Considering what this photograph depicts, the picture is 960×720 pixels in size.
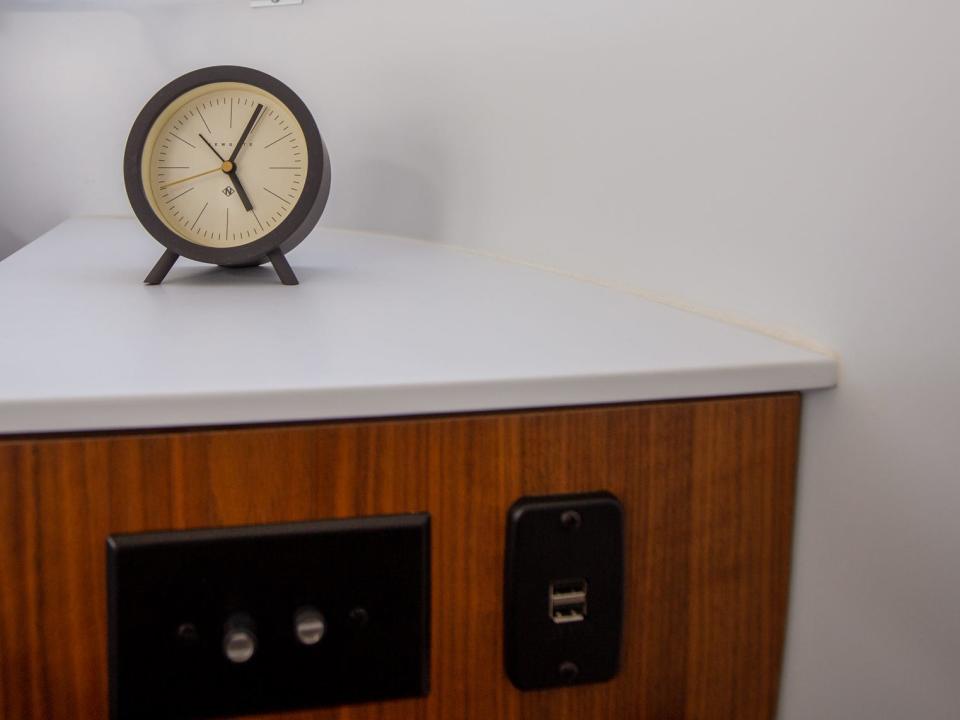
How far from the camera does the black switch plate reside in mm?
522

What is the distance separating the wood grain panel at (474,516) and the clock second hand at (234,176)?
0.47 metres

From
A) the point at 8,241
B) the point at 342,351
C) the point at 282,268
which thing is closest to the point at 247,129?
the point at 282,268

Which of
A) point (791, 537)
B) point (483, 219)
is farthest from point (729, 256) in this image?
point (483, 219)

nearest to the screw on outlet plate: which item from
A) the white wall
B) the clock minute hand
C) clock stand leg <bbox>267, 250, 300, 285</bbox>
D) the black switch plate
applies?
the black switch plate

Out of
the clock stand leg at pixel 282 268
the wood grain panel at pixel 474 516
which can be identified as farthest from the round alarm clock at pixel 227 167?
the wood grain panel at pixel 474 516

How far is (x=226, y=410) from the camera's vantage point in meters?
0.47

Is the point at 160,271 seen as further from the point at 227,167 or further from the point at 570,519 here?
the point at 570,519

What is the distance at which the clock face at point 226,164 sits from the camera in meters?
0.89

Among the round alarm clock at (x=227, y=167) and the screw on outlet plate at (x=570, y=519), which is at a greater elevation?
the round alarm clock at (x=227, y=167)

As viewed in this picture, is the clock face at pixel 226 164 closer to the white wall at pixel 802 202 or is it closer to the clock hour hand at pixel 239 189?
the clock hour hand at pixel 239 189

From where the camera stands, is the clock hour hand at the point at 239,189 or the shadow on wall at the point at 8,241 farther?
the shadow on wall at the point at 8,241

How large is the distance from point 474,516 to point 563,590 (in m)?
0.08

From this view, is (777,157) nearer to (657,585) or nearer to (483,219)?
(657,585)

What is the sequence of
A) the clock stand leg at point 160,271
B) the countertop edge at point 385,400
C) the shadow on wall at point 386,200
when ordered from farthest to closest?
1. the shadow on wall at point 386,200
2. the clock stand leg at point 160,271
3. the countertop edge at point 385,400
